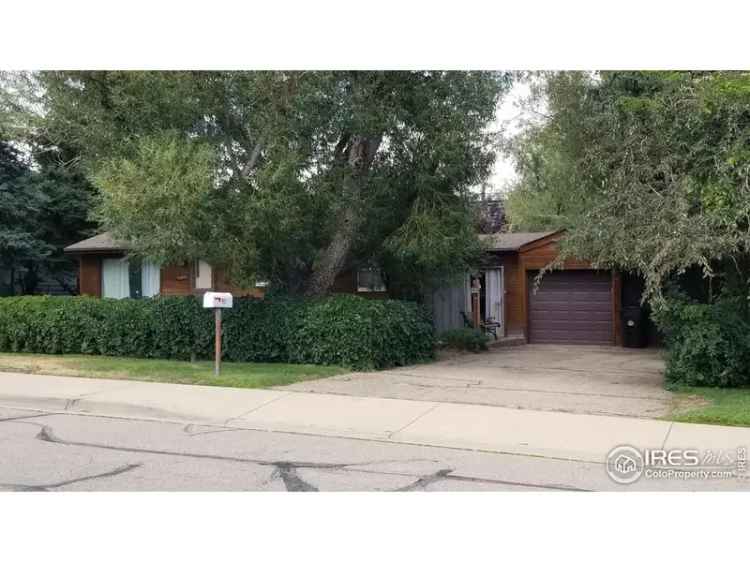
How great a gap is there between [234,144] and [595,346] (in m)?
11.1

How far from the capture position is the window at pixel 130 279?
69.1ft

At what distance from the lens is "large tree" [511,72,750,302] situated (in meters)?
10.2

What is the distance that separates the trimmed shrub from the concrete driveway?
530mm

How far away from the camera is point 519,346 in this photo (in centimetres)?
2002

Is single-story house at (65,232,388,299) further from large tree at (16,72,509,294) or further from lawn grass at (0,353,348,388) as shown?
lawn grass at (0,353,348,388)

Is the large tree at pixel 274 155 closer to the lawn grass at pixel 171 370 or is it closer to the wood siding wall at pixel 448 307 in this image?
the lawn grass at pixel 171 370

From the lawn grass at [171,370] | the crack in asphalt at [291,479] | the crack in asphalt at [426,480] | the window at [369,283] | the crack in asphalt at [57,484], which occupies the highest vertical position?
the window at [369,283]

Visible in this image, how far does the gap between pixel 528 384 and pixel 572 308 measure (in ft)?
31.1

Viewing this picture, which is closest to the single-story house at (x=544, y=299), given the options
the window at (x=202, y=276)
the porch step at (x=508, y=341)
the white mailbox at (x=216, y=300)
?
the porch step at (x=508, y=341)

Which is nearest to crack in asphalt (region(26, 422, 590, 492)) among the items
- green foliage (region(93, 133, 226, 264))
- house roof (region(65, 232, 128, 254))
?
green foliage (region(93, 133, 226, 264))

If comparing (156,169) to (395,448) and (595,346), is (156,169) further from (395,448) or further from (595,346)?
(595,346)

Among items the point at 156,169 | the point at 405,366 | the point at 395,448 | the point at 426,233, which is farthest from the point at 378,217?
the point at 395,448

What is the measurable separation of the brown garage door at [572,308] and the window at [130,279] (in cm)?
1026
